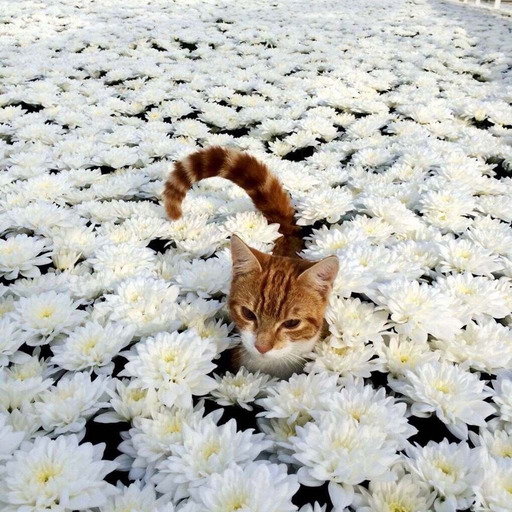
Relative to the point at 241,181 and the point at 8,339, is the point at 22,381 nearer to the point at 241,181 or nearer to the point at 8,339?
the point at 8,339

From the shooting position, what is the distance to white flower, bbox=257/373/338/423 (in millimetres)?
1256

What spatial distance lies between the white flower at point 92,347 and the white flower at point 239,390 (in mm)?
355

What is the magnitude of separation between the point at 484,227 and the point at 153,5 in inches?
→ 395

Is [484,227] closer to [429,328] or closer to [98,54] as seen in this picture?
[429,328]

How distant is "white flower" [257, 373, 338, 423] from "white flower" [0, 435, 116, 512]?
0.45 metres

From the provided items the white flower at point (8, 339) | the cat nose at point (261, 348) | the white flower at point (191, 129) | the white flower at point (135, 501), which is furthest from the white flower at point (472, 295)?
the white flower at point (191, 129)

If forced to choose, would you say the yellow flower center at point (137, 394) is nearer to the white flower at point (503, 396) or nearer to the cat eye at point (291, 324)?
the cat eye at point (291, 324)

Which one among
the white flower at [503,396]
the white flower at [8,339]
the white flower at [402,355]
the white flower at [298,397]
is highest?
the white flower at [503,396]

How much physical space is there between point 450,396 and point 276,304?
0.79 metres

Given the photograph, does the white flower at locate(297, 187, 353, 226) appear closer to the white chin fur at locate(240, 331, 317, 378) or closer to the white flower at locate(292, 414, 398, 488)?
the white chin fur at locate(240, 331, 317, 378)

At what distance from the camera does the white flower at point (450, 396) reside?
4.12ft

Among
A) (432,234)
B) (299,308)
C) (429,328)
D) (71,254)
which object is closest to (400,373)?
(429,328)

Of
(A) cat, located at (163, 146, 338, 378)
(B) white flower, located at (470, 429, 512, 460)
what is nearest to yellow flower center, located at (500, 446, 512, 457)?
(B) white flower, located at (470, 429, 512, 460)

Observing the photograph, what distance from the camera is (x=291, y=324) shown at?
6.11 ft
